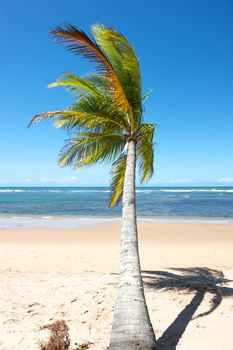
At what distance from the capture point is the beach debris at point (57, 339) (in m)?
4.75

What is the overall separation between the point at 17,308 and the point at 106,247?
28.8 ft

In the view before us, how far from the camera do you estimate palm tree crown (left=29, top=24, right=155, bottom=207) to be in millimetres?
6719

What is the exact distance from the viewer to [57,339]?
4.80m

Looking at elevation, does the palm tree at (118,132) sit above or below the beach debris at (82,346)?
above

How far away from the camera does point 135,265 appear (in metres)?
5.24

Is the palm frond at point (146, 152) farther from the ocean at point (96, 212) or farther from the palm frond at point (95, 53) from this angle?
the ocean at point (96, 212)

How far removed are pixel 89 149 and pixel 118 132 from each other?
3.23ft

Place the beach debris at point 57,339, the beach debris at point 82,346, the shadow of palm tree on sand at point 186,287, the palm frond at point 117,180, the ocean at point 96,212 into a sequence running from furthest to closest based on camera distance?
the ocean at point 96,212 → the palm frond at point 117,180 → the shadow of palm tree on sand at point 186,287 → the beach debris at point 82,346 → the beach debris at point 57,339

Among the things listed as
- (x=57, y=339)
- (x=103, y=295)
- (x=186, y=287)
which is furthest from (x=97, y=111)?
(x=57, y=339)

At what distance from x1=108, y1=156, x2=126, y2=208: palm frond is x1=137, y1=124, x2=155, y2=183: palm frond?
489mm

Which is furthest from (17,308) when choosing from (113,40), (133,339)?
(113,40)

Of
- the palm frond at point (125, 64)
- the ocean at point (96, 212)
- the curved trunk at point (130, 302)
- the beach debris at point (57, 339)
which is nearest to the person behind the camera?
the curved trunk at point (130, 302)

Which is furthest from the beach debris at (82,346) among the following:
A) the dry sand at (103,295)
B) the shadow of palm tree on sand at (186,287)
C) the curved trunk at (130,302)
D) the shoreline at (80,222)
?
the shoreline at (80,222)

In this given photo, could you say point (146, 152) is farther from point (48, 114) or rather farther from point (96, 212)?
point (96, 212)
